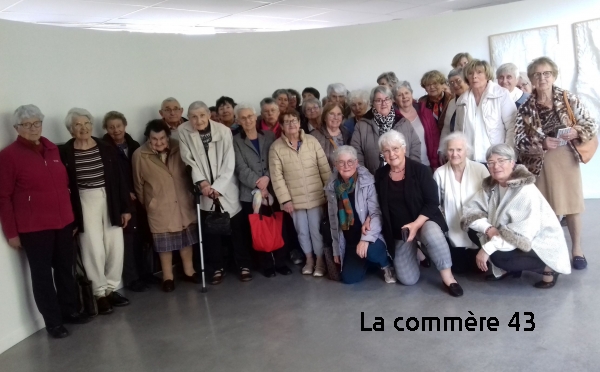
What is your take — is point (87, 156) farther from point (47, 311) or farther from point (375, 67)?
point (375, 67)

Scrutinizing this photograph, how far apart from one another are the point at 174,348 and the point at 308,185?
5.63 feet

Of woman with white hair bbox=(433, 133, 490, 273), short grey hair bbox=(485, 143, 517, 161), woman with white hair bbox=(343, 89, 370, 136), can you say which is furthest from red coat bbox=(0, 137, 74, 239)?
short grey hair bbox=(485, 143, 517, 161)

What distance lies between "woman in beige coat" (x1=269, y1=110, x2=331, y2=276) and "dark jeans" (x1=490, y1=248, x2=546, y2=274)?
1475mm

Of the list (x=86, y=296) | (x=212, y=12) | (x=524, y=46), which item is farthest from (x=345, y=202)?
(x=212, y=12)

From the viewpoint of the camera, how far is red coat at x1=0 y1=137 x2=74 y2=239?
3475 millimetres

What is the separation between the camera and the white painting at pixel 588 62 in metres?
5.60

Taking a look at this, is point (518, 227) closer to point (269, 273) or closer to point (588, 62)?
point (269, 273)

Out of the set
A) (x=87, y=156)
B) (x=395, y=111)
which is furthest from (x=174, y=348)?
(x=395, y=111)

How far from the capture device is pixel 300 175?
4.34 m

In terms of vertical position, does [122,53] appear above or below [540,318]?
above

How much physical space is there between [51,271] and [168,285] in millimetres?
1080

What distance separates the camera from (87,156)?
393 cm

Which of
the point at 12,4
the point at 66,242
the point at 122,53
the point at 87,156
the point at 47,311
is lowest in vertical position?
the point at 47,311

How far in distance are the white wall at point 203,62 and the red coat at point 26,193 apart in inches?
8.4
